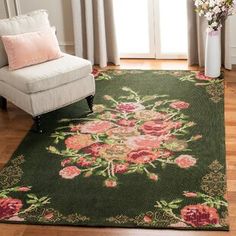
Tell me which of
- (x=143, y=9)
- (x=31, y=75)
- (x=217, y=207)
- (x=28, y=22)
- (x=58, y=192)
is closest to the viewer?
(x=217, y=207)

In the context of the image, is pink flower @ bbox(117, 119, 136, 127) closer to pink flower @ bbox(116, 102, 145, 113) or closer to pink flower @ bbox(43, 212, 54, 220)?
pink flower @ bbox(116, 102, 145, 113)

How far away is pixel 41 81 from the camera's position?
330 centimetres

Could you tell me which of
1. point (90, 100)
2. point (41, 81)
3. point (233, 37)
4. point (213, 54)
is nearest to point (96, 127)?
point (90, 100)

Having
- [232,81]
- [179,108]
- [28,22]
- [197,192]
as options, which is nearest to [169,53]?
[232,81]

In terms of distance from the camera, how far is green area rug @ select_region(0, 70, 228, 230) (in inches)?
97.9

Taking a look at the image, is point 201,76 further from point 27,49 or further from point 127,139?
point 27,49

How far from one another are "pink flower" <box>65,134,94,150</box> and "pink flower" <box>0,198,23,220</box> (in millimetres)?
683

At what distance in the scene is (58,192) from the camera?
2707 mm

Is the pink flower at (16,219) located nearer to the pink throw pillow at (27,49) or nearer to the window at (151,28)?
the pink throw pillow at (27,49)

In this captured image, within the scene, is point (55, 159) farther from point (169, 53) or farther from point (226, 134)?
point (169, 53)

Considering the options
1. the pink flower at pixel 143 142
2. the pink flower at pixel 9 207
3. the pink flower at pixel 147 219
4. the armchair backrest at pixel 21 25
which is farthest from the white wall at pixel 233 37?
the pink flower at pixel 9 207

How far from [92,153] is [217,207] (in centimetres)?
102

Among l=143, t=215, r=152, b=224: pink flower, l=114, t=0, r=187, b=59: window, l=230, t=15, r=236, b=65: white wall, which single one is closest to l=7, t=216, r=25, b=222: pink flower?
l=143, t=215, r=152, b=224: pink flower

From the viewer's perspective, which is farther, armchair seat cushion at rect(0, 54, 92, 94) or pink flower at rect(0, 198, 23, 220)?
armchair seat cushion at rect(0, 54, 92, 94)
